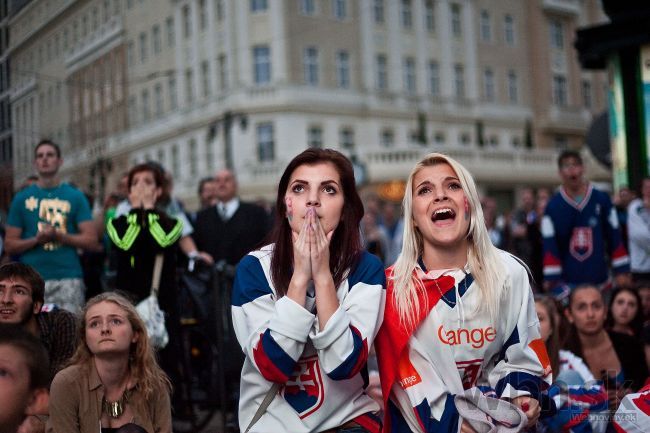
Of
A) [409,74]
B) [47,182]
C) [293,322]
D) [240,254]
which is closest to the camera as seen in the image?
[293,322]

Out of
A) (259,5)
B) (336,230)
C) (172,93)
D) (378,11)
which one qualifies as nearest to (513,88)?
(378,11)

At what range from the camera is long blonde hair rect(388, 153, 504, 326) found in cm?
357

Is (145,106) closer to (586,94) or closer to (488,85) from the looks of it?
(488,85)

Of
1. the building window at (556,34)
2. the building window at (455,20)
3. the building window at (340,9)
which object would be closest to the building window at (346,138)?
the building window at (340,9)

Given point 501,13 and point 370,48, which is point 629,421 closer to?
point 370,48

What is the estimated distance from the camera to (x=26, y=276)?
5297 millimetres

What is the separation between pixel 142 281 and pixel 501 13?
136 feet

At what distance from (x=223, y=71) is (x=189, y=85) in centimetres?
708

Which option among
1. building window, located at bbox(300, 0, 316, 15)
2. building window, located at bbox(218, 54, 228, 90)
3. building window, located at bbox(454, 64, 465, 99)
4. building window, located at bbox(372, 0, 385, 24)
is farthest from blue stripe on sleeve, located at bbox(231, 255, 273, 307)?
building window, located at bbox(454, 64, 465, 99)

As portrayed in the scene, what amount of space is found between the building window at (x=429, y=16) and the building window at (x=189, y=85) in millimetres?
17247

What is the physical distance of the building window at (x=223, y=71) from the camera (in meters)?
35.1

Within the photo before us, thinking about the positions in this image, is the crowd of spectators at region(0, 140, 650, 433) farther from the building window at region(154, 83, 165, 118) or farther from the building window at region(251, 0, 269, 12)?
the building window at region(251, 0, 269, 12)

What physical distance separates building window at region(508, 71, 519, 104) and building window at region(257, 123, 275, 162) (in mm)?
14803

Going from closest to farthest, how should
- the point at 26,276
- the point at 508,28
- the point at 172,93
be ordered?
the point at 26,276 < the point at 172,93 < the point at 508,28
